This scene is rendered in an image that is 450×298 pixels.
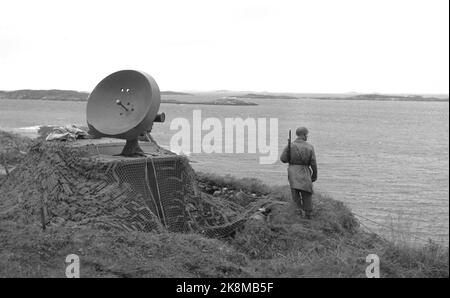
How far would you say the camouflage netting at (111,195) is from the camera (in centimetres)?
1078

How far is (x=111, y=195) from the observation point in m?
11.1

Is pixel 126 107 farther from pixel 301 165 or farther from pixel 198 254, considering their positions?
pixel 198 254

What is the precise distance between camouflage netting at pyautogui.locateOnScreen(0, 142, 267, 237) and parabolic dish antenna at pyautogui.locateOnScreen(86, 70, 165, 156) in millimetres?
548

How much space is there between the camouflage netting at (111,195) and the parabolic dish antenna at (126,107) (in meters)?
0.55

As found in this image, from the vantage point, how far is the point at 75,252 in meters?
8.12

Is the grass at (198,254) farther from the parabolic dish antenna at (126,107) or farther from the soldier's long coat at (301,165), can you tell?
the parabolic dish antenna at (126,107)

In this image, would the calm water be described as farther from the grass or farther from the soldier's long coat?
the grass

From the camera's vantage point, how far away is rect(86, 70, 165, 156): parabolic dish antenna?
38.3 feet

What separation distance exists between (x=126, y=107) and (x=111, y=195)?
6.84ft
